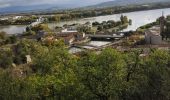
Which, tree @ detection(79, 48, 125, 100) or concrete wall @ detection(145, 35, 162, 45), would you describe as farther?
concrete wall @ detection(145, 35, 162, 45)

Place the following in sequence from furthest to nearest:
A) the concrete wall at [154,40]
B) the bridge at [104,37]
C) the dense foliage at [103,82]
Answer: the bridge at [104,37] < the concrete wall at [154,40] < the dense foliage at [103,82]

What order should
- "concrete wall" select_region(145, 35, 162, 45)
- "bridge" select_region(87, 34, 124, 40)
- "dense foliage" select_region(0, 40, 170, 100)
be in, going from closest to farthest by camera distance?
"dense foliage" select_region(0, 40, 170, 100) → "concrete wall" select_region(145, 35, 162, 45) → "bridge" select_region(87, 34, 124, 40)

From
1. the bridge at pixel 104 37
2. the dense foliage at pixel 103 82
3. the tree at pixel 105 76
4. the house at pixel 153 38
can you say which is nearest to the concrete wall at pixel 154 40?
the house at pixel 153 38

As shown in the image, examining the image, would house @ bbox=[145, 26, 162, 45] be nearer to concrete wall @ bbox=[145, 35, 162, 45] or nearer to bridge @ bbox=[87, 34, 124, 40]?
concrete wall @ bbox=[145, 35, 162, 45]

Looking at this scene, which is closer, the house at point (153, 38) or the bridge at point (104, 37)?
the house at point (153, 38)

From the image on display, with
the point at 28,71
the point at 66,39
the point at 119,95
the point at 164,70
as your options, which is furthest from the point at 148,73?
the point at 66,39

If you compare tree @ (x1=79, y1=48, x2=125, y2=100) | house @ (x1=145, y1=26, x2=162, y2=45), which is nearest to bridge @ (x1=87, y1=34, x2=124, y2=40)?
house @ (x1=145, y1=26, x2=162, y2=45)

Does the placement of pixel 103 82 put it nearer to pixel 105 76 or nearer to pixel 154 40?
pixel 105 76

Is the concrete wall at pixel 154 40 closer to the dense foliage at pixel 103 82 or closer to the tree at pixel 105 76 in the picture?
the dense foliage at pixel 103 82

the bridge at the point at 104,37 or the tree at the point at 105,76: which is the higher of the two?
the tree at the point at 105,76

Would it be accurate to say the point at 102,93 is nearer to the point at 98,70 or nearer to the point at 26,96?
the point at 98,70

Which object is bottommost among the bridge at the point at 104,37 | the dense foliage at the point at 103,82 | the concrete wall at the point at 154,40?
the bridge at the point at 104,37
